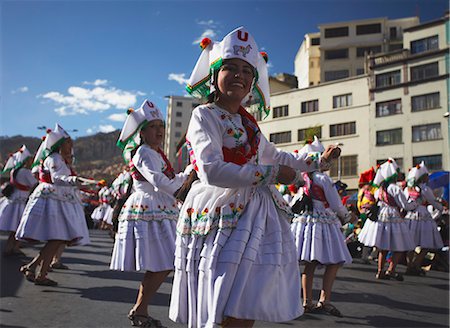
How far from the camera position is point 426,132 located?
32.1 metres

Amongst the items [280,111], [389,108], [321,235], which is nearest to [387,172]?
[321,235]

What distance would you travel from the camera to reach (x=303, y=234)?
599cm

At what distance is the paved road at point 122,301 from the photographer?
4618mm

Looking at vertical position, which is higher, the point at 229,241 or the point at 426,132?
the point at 426,132

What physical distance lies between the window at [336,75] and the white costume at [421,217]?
3844cm

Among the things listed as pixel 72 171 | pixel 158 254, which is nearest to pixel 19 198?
pixel 72 171

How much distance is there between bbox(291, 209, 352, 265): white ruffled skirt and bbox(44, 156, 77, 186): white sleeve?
11.3 ft

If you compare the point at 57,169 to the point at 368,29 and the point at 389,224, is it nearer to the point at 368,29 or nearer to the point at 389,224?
the point at 389,224

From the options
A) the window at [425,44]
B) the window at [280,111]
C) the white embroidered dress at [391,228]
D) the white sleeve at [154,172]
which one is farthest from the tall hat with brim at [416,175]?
the window at [280,111]

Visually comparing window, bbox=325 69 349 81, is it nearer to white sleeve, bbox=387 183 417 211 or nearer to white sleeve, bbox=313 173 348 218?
white sleeve, bbox=387 183 417 211

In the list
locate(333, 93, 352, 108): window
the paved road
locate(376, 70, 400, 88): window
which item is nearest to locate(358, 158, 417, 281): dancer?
the paved road

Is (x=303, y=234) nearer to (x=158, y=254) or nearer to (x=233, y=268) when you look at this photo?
(x=158, y=254)

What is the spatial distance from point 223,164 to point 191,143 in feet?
1.16

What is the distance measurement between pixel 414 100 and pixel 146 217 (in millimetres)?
32812
